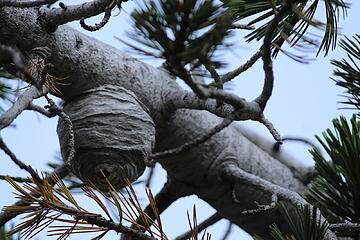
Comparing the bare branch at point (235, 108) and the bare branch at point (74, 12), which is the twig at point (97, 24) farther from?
the bare branch at point (235, 108)

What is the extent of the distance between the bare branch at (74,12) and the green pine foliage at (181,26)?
0.25m

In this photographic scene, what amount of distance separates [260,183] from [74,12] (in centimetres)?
54

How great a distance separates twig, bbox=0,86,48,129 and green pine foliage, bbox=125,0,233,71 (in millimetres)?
198

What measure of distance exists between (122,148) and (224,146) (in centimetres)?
36

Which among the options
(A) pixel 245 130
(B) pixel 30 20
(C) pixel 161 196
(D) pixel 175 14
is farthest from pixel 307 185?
(D) pixel 175 14

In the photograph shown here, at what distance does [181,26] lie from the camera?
1.72 feet

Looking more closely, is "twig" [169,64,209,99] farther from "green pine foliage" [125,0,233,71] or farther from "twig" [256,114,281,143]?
"twig" [256,114,281,143]

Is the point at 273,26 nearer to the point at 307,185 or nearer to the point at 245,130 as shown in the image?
the point at 307,185

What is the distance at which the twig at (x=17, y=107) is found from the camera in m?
0.64

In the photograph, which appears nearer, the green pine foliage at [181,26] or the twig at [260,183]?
the green pine foliage at [181,26]

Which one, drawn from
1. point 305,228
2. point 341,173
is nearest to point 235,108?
Result: point 305,228

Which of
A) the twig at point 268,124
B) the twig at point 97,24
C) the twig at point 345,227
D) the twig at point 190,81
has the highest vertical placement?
the twig at point 97,24

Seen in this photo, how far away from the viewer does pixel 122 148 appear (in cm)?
117

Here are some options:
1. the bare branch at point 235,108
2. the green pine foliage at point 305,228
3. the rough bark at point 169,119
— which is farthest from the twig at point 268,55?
the rough bark at point 169,119
